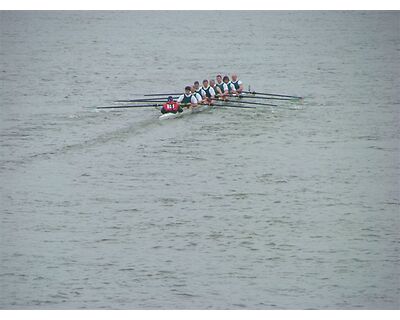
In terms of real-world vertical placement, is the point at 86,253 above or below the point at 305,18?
below

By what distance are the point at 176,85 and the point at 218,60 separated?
329 inches

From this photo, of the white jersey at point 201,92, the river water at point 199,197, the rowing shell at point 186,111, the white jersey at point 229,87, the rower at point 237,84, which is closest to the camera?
the river water at point 199,197

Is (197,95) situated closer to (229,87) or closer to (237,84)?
(229,87)

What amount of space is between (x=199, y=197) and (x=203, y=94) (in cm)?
710

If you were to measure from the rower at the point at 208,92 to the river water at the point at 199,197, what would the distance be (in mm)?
380

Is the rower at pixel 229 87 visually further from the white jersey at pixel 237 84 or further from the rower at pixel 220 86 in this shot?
the white jersey at pixel 237 84

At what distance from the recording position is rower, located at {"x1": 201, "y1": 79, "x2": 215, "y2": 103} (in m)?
26.9

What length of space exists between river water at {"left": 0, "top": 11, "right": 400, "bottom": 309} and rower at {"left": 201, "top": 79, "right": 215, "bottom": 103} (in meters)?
0.38

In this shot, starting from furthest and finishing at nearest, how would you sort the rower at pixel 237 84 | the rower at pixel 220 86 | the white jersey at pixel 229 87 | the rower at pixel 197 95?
the rower at pixel 237 84 → the white jersey at pixel 229 87 → the rower at pixel 220 86 → the rower at pixel 197 95

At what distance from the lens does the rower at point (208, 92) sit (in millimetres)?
26875

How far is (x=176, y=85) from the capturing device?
34.7 meters

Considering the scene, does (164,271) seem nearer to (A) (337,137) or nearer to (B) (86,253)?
(B) (86,253)

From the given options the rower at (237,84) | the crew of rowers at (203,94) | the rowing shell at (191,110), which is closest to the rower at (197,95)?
the crew of rowers at (203,94)

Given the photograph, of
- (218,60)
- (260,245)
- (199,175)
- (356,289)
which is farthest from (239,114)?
(218,60)
